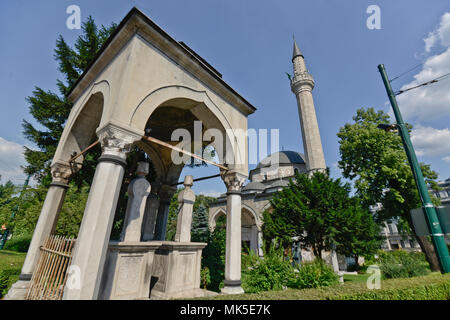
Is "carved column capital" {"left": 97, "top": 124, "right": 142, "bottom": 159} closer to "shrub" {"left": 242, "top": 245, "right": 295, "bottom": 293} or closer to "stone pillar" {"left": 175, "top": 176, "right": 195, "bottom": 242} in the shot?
"stone pillar" {"left": 175, "top": 176, "right": 195, "bottom": 242}

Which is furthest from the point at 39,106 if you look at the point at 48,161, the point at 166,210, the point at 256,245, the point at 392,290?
the point at 256,245

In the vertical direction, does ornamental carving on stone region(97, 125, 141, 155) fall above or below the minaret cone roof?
below

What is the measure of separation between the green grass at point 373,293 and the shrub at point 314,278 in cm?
229

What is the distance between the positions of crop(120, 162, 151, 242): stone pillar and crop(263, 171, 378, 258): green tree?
8.55 metres

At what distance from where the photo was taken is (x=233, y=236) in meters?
5.25

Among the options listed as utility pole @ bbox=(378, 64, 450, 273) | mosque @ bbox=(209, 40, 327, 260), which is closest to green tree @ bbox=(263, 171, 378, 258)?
mosque @ bbox=(209, 40, 327, 260)

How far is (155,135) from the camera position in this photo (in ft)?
27.2

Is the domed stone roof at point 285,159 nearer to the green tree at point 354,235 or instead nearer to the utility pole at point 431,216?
the green tree at point 354,235

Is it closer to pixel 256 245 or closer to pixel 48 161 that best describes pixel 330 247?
pixel 256 245

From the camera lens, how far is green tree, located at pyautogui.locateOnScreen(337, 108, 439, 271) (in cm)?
1327

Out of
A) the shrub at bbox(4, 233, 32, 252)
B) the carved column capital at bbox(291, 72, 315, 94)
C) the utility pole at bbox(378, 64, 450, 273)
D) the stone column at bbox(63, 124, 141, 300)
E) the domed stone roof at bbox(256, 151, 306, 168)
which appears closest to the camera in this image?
the stone column at bbox(63, 124, 141, 300)
